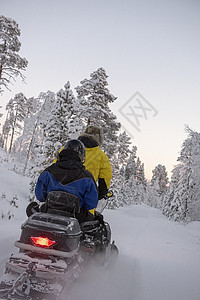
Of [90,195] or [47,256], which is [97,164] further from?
[47,256]

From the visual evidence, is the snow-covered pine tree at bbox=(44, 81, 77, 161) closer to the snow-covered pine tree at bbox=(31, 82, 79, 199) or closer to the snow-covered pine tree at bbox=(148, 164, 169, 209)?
the snow-covered pine tree at bbox=(31, 82, 79, 199)

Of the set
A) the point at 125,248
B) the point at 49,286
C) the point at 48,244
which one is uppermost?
the point at 48,244

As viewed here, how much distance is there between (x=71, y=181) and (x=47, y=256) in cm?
92

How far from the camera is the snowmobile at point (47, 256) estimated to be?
1.90m

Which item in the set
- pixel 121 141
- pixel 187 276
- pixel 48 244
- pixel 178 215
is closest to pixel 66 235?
pixel 48 244

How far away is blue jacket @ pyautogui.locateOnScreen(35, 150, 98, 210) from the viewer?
9.09ft

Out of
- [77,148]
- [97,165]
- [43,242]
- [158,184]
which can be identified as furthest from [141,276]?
[158,184]

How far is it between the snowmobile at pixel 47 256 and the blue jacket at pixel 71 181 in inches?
5.5

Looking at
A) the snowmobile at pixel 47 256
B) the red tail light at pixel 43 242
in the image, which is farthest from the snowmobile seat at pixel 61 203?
the red tail light at pixel 43 242

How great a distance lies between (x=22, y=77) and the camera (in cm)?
1642

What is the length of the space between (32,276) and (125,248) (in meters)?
3.81

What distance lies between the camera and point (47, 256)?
2189 millimetres

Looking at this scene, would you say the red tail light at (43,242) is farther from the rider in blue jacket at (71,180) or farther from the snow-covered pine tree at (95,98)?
the snow-covered pine tree at (95,98)

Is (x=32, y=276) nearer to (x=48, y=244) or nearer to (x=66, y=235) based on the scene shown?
(x=48, y=244)
